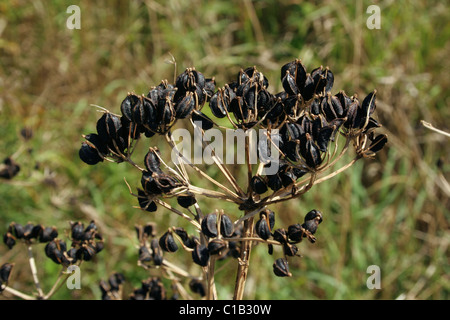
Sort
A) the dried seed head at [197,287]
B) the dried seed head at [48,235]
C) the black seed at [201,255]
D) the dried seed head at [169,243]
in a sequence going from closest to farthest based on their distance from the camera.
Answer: the black seed at [201,255] < the dried seed head at [169,243] < the dried seed head at [48,235] < the dried seed head at [197,287]

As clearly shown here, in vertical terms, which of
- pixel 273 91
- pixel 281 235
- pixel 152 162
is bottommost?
pixel 281 235

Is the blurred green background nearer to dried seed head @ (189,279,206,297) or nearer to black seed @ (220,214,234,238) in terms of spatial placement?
dried seed head @ (189,279,206,297)

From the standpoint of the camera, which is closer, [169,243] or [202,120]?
[202,120]

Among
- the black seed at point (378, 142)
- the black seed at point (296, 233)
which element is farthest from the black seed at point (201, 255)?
the black seed at point (378, 142)

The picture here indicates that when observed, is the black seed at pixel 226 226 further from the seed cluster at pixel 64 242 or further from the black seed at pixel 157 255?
the seed cluster at pixel 64 242

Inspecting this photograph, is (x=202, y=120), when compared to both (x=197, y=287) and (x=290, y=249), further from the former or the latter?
(x=197, y=287)

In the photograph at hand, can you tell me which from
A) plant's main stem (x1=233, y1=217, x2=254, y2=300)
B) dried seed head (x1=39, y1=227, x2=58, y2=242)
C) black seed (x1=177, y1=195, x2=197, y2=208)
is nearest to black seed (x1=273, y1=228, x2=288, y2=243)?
plant's main stem (x1=233, y1=217, x2=254, y2=300)

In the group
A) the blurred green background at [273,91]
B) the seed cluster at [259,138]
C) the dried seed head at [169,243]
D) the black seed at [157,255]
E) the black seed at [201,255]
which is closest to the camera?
the seed cluster at [259,138]

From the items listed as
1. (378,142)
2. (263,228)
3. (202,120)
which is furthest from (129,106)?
(378,142)
